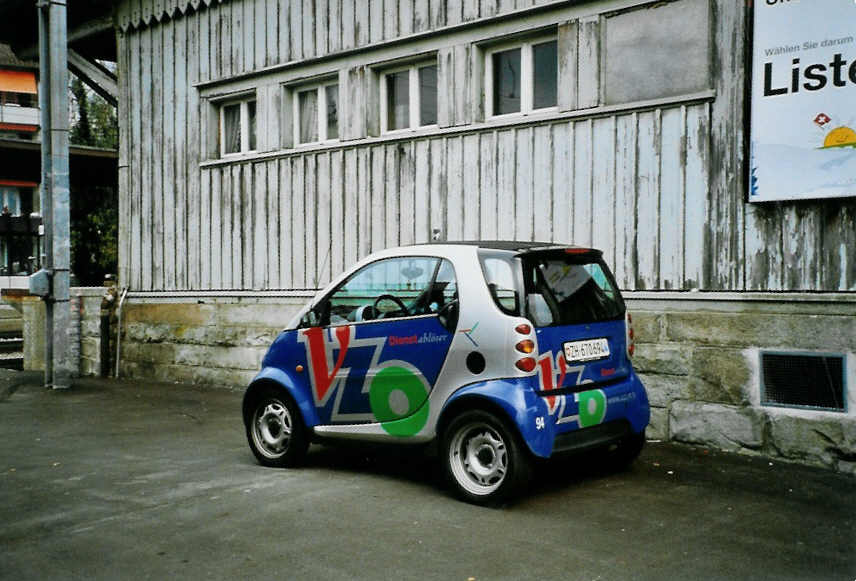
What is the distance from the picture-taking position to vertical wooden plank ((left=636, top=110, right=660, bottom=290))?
336 inches

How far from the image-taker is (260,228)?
12.7 metres

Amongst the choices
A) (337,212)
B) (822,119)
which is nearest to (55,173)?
(337,212)

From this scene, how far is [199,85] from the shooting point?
1359 centimetres

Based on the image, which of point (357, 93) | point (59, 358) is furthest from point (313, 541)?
point (59, 358)

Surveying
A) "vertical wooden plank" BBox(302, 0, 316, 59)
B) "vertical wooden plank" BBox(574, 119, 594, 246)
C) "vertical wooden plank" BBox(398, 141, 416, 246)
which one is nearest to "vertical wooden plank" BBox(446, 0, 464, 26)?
"vertical wooden plank" BBox(398, 141, 416, 246)

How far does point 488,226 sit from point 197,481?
439cm

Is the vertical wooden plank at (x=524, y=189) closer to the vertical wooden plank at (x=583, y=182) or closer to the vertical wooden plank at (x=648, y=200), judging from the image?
the vertical wooden plank at (x=583, y=182)

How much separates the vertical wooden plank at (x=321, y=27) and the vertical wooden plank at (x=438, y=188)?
2.46 meters

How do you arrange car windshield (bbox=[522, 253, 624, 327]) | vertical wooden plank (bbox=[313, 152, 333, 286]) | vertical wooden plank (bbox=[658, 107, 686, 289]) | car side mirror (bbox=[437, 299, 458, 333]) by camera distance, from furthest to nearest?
vertical wooden plank (bbox=[313, 152, 333, 286]) < vertical wooden plank (bbox=[658, 107, 686, 289]) < car side mirror (bbox=[437, 299, 458, 333]) < car windshield (bbox=[522, 253, 624, 327])

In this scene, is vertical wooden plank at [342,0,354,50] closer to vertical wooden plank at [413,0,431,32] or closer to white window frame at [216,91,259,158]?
vertical wooden plank at [413,0,431,32]

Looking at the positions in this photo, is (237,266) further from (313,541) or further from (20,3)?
(313,541)

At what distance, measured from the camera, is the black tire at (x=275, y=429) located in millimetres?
7316

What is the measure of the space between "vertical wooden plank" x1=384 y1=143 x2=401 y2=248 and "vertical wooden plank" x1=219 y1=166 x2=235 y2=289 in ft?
10.2

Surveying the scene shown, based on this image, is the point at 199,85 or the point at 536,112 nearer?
the point at 536,112
